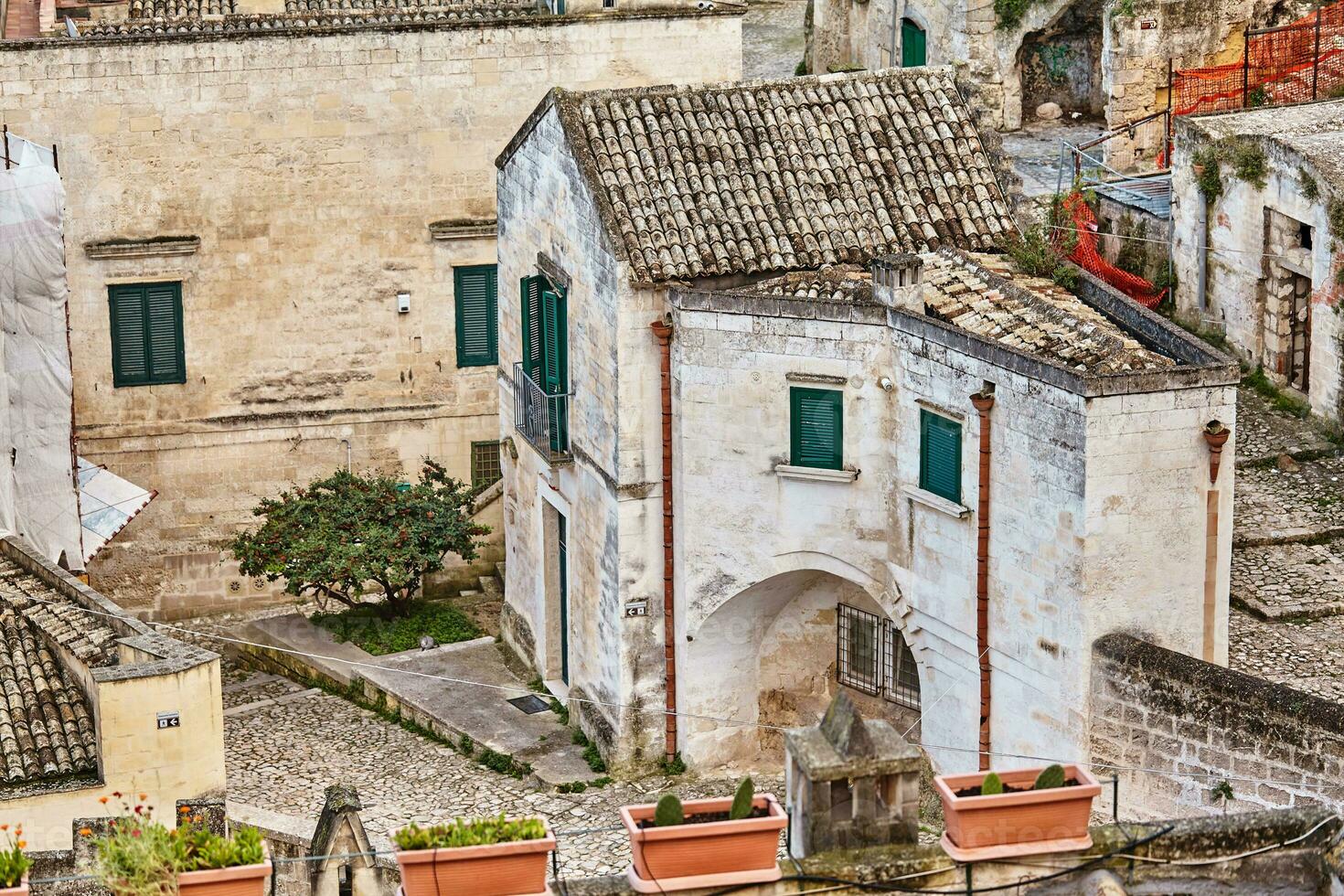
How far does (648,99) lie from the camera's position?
105 feet

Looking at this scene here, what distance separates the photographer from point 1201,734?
2534 centimetres

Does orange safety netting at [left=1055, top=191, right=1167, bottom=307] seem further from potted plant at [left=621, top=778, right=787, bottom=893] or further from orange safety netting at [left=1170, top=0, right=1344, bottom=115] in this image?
potted plant at [left=621, top=778, right=787, bottom=893]

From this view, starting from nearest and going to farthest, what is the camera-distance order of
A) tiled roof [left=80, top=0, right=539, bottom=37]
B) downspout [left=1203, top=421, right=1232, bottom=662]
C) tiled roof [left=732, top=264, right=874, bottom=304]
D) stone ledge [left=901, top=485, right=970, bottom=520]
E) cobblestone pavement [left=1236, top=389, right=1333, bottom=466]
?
downspout [left=1203, top=421, right=1232, bottom=662] → stone ledge [left=901, top=485, right=970, bottom=520] → tiled roof [left=732, top=264, right=874, bottom=304] → cobblestone pavement [left=1236, top=389, right=1333, bottom=466] → tiled roof [left=80, top=0, right=539, bottom=37]

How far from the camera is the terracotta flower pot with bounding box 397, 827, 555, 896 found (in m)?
16.4

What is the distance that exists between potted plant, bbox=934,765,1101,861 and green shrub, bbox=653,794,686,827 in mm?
1745

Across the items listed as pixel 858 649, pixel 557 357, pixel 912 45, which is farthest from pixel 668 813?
pixel 912 45

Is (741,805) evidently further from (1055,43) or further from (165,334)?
(1055,43)

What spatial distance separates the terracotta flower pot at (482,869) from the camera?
53.9ft

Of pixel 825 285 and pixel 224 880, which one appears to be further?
pixel 825 285

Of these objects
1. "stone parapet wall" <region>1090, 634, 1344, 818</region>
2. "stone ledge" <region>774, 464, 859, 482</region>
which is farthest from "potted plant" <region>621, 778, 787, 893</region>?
"stone ledge" <region>774, 464, 859, 482</region>

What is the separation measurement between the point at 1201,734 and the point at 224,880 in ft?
39.2

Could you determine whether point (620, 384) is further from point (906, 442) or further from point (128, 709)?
point (128, 709)

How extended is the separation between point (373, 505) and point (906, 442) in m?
10.3

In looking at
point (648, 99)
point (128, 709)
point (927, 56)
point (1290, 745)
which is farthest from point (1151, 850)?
point (927, 56)
